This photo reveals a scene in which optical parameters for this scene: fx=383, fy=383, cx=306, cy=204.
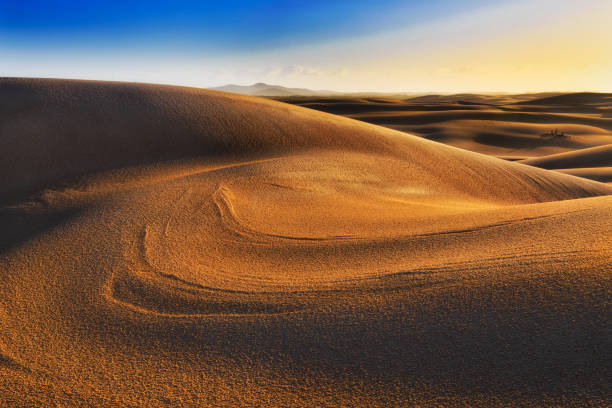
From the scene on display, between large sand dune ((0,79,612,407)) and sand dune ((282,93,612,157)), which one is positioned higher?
sand dune ((282,93,612,157))

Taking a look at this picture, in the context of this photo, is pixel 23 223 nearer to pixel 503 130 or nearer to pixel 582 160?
pixel 582 160

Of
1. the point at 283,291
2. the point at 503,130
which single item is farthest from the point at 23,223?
the point at 503,130

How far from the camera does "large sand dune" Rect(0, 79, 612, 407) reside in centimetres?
156

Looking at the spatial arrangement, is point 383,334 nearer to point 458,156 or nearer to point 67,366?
point 67,366

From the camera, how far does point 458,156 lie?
681 cm

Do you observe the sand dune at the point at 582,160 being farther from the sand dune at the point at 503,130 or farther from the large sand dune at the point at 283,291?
the large sand dune at the point at 283,291

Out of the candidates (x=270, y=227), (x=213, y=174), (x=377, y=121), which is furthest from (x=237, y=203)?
(x=377, y=121)

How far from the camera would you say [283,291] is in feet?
7.34

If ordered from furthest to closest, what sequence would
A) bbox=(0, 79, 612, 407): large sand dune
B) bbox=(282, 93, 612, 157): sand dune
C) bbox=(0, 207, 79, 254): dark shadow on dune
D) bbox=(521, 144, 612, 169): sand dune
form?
bbox=(282, 93, 612, 157): sand dune → bbox=(521, 144, 612, 169): sand dune → bbox=(0, 207, 79, 254): dark shadow on dune → bbox=(0, 79, 612, 407): large sand dune

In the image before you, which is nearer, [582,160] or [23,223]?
[23,223]

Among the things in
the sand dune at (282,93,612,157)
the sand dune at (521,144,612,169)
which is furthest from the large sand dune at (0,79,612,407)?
the sand dune at (282,93,612,157)

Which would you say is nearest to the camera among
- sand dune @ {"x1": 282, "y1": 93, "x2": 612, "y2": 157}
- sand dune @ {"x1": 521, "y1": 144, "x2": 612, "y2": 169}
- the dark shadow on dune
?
the dark shadow on dune

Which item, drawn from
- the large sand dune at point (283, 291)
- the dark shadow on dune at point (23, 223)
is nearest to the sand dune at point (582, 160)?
the large sand dune at point (283, 291)

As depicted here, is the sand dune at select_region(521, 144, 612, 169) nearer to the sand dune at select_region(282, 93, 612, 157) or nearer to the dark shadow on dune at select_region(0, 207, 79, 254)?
the sand dune at select_region(282, 93, 612, 157)
